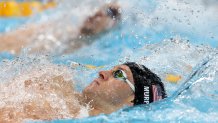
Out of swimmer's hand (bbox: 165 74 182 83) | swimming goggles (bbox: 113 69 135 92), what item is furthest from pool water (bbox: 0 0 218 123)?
swimming goggles (bbox: 113 69 135 92)

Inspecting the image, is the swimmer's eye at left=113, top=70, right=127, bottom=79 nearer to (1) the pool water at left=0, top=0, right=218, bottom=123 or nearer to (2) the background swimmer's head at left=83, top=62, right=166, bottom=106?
(2) the background swimmer's head at left=83, top=62, right=166, bottom=106

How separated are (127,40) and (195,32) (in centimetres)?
91

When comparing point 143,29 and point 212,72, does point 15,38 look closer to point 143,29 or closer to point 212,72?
point 212,72

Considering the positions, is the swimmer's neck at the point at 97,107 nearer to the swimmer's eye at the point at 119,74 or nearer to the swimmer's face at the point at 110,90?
the swimmer's face at the point at 110,90

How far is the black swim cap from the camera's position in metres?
3.22

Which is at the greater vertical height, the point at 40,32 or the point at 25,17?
the point at 25,17

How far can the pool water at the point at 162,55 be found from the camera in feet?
10.3

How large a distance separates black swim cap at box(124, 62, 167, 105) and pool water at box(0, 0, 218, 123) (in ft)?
0.20

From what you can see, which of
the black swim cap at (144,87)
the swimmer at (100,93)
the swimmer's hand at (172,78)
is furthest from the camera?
the swimmer's hand at (172,78)

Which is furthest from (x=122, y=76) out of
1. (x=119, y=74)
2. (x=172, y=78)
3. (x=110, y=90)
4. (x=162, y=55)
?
(x=162, y=55)

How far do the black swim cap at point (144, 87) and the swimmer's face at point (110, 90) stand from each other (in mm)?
44

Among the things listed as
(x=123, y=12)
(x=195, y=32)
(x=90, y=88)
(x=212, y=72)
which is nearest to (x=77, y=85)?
(x=90, y=88)

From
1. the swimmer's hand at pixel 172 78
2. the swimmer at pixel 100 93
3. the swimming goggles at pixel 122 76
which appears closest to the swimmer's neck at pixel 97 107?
the swimmer at pixel 100 93

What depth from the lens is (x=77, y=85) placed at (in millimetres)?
3959
